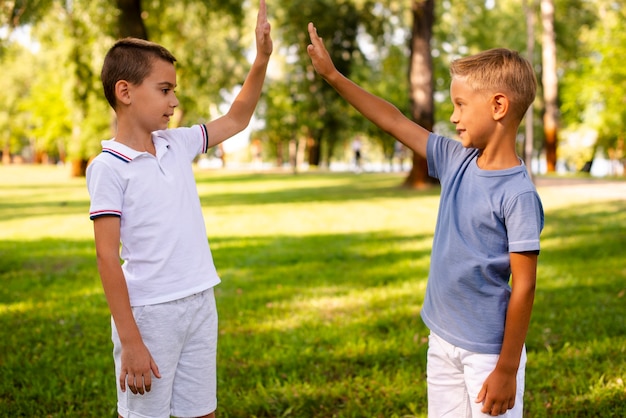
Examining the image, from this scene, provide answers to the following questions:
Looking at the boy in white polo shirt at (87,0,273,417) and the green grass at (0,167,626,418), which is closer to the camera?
the boy in white polo shirt at (87,0,273,417)

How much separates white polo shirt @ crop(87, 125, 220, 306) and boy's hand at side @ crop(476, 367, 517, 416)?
1.04 m

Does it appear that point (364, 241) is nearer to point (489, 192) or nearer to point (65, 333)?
point (65, 333)

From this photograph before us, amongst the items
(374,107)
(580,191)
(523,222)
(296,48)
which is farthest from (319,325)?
(296,48)

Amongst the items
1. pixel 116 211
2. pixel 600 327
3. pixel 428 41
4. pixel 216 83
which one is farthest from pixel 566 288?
pixel 216 83

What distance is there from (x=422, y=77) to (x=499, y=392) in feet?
54.1

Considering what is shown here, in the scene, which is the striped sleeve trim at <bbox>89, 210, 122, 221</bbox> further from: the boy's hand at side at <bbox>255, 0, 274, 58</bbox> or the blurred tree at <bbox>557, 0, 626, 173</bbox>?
the blurred tree at <bbox>557, 0, 626, 173</bbox>

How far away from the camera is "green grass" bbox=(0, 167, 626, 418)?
3.64m

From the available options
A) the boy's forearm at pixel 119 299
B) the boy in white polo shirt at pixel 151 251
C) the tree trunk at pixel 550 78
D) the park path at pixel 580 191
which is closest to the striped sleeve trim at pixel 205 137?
the boy in white polo shirt at pixel 151 251

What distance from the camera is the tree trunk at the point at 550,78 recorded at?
24.0 m

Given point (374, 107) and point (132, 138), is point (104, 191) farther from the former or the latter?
point (374, 107)

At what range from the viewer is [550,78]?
24.8 meters

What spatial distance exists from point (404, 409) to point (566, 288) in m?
3.18

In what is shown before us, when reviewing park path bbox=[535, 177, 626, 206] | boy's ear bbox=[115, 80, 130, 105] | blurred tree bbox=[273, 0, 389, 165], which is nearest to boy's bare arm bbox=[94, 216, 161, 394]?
boy's ear bbox=[115, 80, 130, 105]

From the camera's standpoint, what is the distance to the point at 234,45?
36500 millimetres
